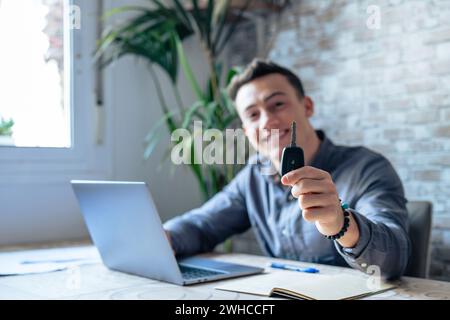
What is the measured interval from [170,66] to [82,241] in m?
0.73

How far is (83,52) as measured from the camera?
2100 mm

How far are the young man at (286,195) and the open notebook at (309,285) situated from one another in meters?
0.04

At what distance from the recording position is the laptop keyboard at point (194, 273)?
3.96ft

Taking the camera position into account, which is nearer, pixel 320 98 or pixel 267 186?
pixel 267 186

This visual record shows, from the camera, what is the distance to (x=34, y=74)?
198 cm

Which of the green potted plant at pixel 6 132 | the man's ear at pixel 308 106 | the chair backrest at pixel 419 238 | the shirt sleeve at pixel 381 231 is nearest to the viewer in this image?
the shirt sleeve at pixel 381 231

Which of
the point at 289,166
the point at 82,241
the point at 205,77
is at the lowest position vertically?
the point at 82,241

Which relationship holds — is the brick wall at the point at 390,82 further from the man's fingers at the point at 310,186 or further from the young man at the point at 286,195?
the man's fingers at the point at 310,186

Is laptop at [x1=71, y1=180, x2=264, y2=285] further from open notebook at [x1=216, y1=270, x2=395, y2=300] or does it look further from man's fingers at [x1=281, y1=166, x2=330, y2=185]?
man's fingers at [x1=281, y1=166, x2=330, y2=185]

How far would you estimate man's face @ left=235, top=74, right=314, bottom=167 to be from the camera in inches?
62.5

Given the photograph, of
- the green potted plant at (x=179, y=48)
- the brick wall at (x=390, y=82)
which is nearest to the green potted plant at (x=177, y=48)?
the green potted plant at (x=179, y=48)

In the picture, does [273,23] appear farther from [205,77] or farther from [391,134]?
[391,134]

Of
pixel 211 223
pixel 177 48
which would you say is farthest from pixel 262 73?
pixel 177 48

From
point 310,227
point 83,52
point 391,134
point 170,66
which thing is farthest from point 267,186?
point 83,52
